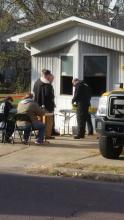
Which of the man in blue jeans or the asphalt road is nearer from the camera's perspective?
the asphalt road

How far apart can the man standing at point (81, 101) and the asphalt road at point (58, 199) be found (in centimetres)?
561

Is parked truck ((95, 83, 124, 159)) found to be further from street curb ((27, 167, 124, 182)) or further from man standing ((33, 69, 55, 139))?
man standing ((33, 69, 55, 139))

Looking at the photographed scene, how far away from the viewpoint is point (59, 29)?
17.7 m

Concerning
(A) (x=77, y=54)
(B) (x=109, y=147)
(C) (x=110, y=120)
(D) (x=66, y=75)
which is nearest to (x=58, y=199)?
(C) (x=110, y=120)

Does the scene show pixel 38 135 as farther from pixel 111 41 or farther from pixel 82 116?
pixel 111 41

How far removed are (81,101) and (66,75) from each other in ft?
7.42

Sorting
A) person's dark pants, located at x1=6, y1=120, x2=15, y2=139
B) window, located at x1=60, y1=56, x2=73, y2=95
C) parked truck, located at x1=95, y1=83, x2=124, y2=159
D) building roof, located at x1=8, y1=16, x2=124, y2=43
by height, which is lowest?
person's dark pants, located at x1=6, y1=120, x2=15, y2=139

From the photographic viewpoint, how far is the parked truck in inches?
468

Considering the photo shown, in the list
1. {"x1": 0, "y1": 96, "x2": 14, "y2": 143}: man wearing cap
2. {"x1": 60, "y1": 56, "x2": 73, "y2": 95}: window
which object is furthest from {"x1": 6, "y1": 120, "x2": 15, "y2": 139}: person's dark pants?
{"x1": 60, "y1": 56, "x2": 73, "y2": 95}: window

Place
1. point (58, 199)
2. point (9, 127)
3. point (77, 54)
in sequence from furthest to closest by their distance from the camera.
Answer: point (77, 54), point (9, 127), point (58, 199)

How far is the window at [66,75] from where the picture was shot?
17.9 m

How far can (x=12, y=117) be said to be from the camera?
48.1 ft

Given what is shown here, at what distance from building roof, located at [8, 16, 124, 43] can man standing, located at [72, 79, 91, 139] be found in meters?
1.72

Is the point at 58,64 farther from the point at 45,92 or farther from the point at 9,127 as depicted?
the point at 9,127
